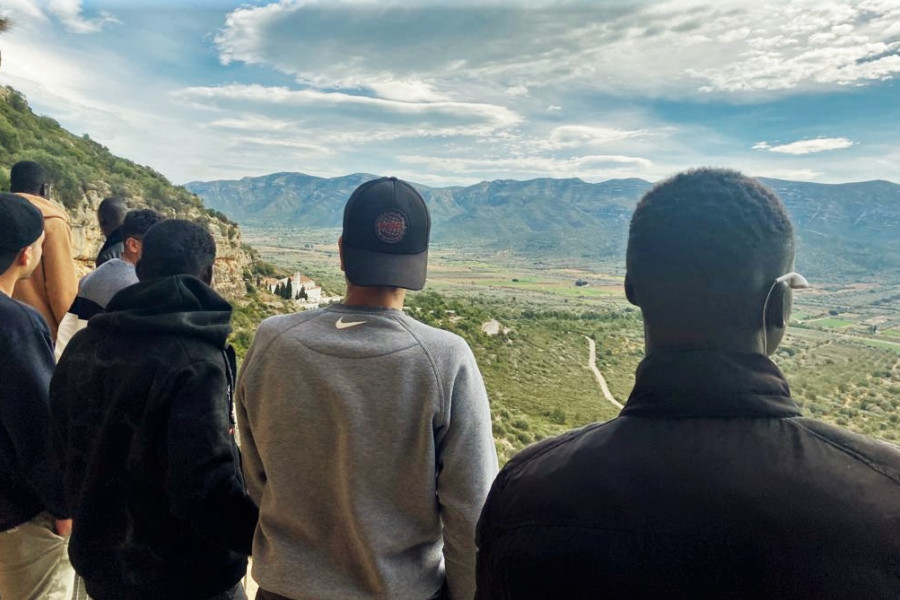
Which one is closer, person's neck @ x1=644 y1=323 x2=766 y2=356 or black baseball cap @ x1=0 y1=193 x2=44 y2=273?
person's neck @ x1=644 y1=323 x2=766 y2=356

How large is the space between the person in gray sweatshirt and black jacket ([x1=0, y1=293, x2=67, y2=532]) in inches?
45.5

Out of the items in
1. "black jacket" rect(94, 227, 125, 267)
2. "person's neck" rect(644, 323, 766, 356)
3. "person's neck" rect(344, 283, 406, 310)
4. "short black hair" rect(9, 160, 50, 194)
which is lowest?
"black jacket" rect(94, 227, 125, 267)

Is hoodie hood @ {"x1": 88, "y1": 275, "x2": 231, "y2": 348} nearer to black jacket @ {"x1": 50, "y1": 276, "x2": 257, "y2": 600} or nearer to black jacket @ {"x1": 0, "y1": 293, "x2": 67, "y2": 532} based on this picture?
black jacket @ {"x1": 50, "y1": 276, "x2": 257, "y2": 600}

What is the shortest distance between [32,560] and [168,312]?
1.45 m

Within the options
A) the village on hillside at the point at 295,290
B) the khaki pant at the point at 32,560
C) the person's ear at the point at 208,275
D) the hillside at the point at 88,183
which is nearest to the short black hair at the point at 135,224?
the person's ear at the point at 208,275

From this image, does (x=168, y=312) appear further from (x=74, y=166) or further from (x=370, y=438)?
(x=74, y=166)

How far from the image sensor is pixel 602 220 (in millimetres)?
124062

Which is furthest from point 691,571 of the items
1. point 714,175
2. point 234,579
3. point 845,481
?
point 234,579

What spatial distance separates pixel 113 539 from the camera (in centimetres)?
187

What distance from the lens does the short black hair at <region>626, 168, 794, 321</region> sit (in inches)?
37.9

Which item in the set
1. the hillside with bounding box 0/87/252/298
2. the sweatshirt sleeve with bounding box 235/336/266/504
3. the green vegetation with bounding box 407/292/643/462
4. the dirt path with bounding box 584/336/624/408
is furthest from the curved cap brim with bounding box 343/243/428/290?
the hillside with bounding box 0/87/252/298

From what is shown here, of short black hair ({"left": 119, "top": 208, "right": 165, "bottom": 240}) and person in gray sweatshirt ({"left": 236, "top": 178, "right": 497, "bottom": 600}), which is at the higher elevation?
short black hair ({"left": 119, "top": 208, "right": 165, "bottom": 240})

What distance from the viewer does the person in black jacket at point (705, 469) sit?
2.64ft

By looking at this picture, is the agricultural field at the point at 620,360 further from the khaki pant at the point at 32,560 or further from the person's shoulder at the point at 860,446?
the khaki pant at the point at 32,560
